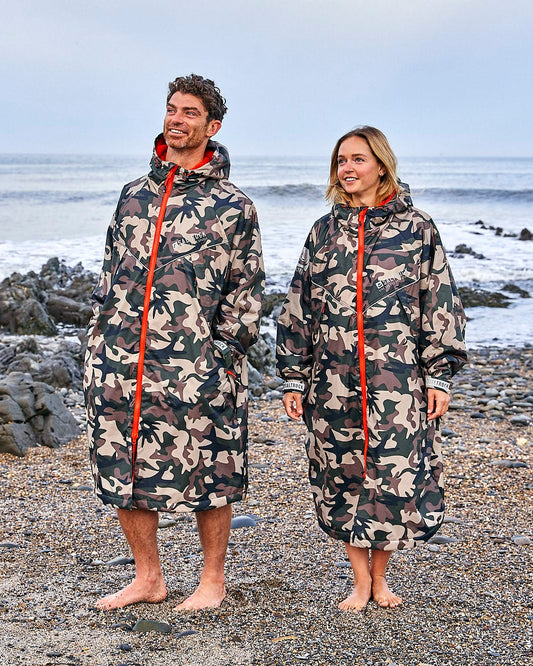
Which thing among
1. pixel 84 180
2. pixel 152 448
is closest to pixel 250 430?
pixel 152 448

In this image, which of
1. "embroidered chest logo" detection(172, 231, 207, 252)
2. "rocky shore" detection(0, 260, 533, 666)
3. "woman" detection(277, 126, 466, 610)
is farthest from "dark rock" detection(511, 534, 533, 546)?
"embroidered chest logo" detection(172, 231, 207, 252)

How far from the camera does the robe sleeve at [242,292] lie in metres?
3.79

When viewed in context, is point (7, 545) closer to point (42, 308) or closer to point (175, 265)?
point (175, 265)

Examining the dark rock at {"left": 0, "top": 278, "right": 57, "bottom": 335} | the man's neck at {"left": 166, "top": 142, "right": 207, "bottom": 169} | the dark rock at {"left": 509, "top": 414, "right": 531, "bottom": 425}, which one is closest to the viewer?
the man's neck at {"left": 166, "top": 142, "right": 207, "bottom": 169}

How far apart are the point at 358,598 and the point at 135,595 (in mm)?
1087

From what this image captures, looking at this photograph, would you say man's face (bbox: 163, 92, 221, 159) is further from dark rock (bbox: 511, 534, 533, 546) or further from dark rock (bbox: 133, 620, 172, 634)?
dark rock (bbox: 511, 534, 533, 546)

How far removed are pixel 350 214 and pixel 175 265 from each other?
86 cm

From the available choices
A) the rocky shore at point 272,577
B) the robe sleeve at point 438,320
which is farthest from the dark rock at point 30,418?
the robe sleeve at point 438,320

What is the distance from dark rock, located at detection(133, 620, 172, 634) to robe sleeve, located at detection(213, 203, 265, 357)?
1.29m

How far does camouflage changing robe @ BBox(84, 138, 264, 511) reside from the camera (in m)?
3.69

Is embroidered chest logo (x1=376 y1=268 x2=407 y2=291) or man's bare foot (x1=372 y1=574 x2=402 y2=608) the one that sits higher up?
embroidered chest logo (x1=376 y1=268 x2=407 y2=291)

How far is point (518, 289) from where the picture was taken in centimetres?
1603

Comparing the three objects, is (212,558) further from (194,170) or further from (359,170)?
(359,170)

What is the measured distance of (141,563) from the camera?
13.0ft
